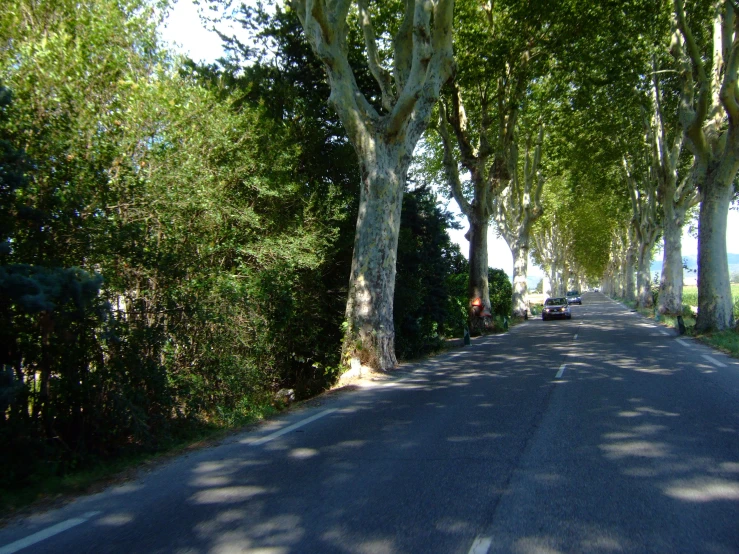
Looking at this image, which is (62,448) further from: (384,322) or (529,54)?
(529,54)

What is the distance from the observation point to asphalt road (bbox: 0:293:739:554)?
162 inches

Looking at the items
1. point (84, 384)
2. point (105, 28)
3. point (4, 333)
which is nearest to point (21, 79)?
point (105, 28)

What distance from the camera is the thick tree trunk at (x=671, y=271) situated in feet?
96.4

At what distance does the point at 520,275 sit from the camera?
36.5 metres

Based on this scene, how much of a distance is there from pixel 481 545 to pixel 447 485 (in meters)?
1.22

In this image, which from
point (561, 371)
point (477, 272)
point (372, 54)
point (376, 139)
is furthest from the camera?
point (477, 272)

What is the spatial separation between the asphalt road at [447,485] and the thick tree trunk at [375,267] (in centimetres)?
353

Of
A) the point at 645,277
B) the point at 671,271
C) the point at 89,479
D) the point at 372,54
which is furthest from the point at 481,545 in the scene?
the point at 645,277

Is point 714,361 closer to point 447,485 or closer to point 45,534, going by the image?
point 447,485

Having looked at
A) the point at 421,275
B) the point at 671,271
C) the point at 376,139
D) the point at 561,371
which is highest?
the point at 376,139

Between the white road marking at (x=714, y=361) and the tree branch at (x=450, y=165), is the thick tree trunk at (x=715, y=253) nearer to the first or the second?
the white road marking at (x=714, y=361)

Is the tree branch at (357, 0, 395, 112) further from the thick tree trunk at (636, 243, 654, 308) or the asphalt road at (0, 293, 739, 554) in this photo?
the thick tree trunk at (636, 243, 654, 308)

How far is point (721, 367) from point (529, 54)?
45.9ft

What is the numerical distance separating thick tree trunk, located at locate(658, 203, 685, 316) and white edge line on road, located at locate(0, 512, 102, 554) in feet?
98.7
